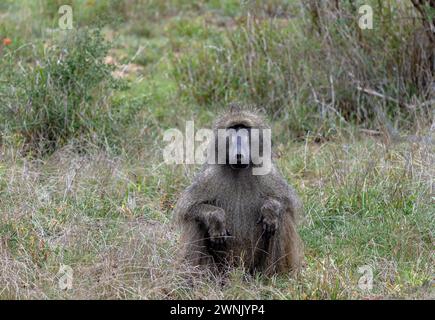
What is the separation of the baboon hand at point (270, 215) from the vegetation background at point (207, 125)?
0.27m

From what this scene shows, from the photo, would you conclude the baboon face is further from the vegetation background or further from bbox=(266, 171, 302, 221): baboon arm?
the vegetation background

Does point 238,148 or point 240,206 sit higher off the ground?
point 238,148

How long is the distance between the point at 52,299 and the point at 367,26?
398 cm

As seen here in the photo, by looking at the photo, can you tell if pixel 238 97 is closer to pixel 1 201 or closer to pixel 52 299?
pixel 1 201

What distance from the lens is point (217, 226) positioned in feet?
14.1

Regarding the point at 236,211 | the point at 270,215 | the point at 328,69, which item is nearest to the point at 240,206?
the point at 236,211

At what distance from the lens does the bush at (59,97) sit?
20.5ft

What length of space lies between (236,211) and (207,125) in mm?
2412

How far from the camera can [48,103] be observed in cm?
631

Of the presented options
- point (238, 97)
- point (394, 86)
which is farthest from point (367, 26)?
point (238, 97)

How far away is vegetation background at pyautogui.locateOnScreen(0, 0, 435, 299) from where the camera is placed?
429cm

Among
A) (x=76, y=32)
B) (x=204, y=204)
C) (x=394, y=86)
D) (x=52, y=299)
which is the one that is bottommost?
(x=52, y=299)

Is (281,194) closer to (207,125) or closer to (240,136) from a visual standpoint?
(240,136)

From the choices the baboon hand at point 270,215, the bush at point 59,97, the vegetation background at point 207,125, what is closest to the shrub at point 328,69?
the vegetation background at point 207,125
